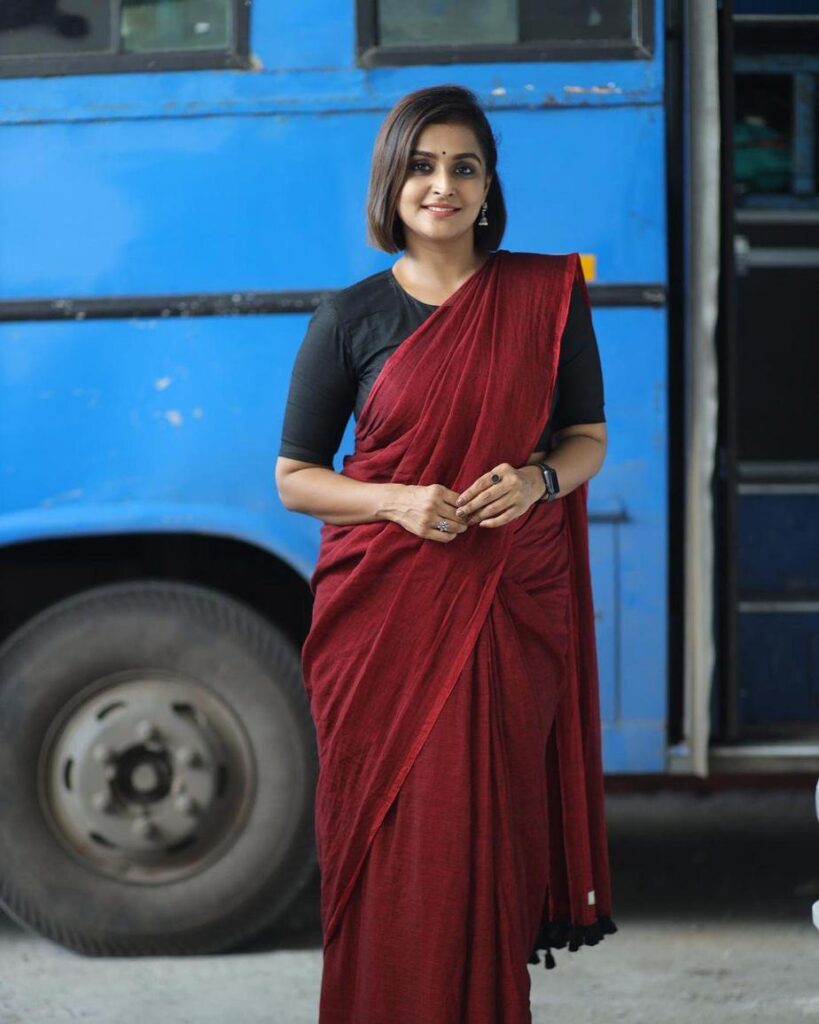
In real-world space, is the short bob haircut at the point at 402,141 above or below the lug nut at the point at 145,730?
above

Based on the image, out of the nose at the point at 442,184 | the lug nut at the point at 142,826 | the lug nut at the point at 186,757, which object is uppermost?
the nose at the point at 442,184

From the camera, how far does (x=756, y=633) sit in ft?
14.3

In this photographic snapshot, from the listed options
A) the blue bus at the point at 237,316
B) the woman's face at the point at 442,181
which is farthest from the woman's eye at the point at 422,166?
the blue bus at the point at 237,316

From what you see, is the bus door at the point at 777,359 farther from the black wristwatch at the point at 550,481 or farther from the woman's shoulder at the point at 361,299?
the woman's shoulder at the point at 361,299

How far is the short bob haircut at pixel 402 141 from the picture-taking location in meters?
2.47

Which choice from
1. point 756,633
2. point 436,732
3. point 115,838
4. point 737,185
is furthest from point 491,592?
point 737,185

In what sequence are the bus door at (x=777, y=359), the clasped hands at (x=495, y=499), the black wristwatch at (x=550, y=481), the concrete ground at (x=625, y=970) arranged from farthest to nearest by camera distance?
1. the bus door at (x=777, y=359)
2. the concrete ground at (x=625, y=970)
3. the black wristwatch at (x=550, y=481)
4. the clasped hands at (x=495, y=499)

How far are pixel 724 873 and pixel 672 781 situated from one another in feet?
2.69

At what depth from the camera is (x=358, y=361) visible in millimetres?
2537

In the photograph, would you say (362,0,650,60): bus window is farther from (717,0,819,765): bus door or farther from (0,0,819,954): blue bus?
(717,0,819,765): bus door

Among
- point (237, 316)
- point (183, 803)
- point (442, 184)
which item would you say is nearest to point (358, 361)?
point (442, 184)

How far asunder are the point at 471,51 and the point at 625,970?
2.04 meters

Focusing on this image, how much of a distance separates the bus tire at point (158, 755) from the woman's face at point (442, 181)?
1.31 m

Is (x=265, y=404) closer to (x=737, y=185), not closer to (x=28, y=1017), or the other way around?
(x=28, y=1017)
